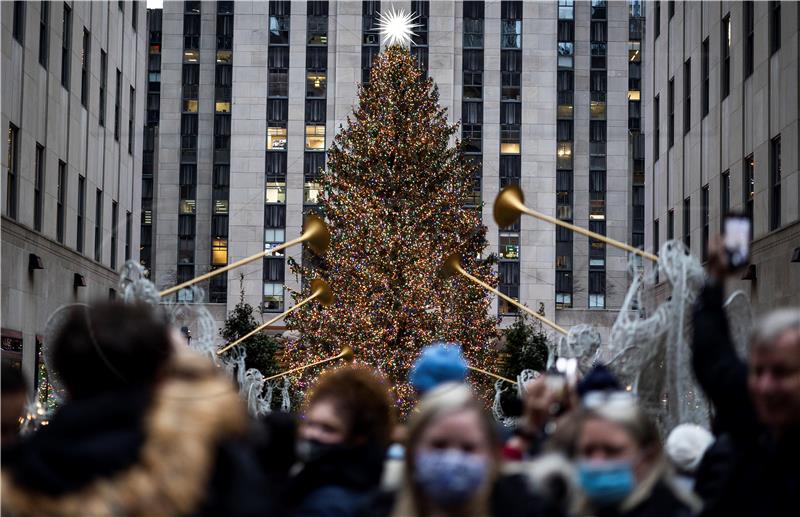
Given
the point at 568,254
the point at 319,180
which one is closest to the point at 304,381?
the point at 319,180

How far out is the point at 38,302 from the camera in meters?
32.0

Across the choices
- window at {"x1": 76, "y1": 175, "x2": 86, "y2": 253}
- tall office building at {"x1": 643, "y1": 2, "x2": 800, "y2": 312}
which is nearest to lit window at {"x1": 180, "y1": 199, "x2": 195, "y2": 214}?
tall office building at {"x1": 643, "y1": 2, "x2": 800, "y2": 312}

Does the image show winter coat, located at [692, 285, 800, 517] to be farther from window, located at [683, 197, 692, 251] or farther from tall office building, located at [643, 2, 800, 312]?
window, located at [683, 197, 692, 251]

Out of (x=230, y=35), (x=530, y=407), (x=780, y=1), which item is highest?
(x=230, y=35)

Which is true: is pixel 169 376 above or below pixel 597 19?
below

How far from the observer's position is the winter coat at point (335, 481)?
4.79m

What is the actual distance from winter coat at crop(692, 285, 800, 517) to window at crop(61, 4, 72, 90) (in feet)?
105

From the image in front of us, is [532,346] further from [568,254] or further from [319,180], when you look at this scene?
[568,254]

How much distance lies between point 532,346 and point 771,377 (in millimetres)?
55159

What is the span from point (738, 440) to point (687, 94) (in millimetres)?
34506

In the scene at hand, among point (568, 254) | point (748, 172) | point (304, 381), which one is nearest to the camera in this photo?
point (748, 172)

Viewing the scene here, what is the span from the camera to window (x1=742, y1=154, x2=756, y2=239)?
29.4 meters

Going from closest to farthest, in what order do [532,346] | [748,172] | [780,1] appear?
[780,1] → [748,172] → [532,346]

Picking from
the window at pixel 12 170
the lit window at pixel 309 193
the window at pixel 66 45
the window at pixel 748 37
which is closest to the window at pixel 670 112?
the window at pixel 748 37
